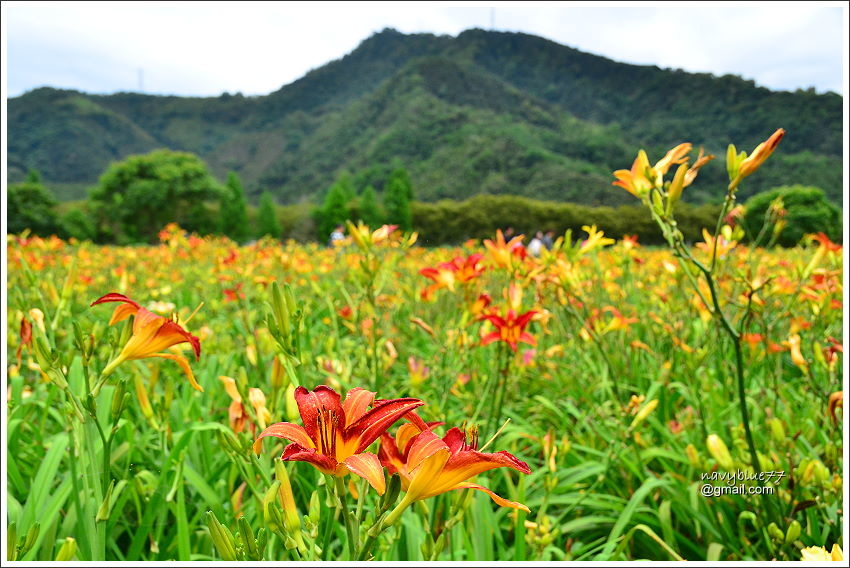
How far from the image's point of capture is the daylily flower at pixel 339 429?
0.34 metres

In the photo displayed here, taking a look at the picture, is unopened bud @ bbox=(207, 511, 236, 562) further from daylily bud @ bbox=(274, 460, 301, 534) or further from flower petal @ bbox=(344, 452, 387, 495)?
flower petal @ bbox=(344, 452, 387, 495)

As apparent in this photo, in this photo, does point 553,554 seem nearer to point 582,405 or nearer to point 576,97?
point 582,405

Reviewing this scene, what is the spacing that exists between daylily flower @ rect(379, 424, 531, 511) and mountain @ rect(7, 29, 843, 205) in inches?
30.3

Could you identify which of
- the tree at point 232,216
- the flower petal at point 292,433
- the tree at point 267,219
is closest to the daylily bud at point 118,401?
the flower petal at point 292,433

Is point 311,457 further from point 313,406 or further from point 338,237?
point 338,237

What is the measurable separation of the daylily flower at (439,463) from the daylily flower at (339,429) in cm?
2

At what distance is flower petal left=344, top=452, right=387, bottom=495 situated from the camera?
0.33 metres

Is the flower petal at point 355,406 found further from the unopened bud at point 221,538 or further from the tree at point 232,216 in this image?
the tree at point 232,216

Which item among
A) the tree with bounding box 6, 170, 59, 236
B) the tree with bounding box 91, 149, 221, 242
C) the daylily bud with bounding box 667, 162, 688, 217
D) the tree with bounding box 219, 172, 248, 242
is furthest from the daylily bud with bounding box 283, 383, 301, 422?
the tree with bounding box 91, 149, 221, 242

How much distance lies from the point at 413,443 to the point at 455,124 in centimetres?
3232

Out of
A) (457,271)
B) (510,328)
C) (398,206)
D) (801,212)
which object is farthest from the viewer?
(398,206)

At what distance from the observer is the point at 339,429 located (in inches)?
14.2

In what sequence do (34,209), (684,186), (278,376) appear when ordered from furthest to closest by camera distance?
(34,209) < (684,186) < (278,376)

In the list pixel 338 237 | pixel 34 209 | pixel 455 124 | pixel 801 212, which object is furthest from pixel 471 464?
pixel 455 124
